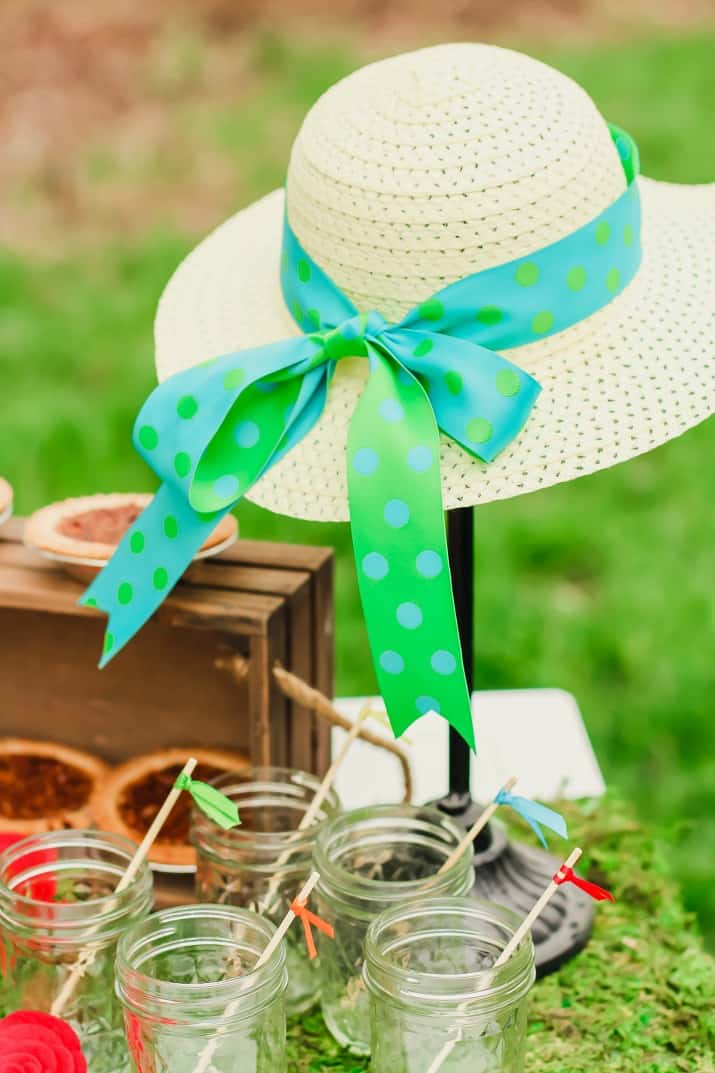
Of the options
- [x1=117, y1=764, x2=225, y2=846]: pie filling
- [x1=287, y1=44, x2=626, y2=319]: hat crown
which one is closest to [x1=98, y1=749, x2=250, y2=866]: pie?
[x1=117, y1=764, x2=225, y2=846]: pie filling

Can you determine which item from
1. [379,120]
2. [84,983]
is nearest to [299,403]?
[379,120]

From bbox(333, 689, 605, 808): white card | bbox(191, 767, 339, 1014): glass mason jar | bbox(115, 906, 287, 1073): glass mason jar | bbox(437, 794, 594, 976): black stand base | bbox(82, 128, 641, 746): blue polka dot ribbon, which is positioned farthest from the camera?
bbox(333, 689, 605, 808): white card

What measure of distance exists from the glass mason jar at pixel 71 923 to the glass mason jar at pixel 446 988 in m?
0.21

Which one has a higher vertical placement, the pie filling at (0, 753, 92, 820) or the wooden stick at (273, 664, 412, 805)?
the wooden stick at (273, 664, 412, 805)

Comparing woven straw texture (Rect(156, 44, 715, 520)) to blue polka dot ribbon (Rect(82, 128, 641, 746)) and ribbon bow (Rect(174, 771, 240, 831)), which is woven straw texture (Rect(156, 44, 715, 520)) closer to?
blue polka dot ribbon (Rect(82, 128, 641, 746))

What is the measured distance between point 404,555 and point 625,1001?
47 cm

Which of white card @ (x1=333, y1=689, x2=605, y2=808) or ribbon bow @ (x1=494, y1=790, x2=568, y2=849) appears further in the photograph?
white card @ (x1=333, y1=689, x2=605, y2=808)

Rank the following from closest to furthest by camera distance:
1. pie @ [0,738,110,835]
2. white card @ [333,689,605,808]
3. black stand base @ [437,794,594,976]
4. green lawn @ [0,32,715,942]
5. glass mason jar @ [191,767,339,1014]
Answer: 1. glass mason jar @ [191,767,339,1014]
2. black stand base @ [437,794,594,976]
3. pie @ [0,738,110,835]
4. white card @ [333,689,605,808]
5. green lawn @ [0,32,715,942]

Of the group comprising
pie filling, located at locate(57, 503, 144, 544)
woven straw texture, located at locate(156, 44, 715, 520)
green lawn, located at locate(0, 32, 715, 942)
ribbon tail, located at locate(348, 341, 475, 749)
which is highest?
woven straw texture, located at locate(156, 44, 715, 520)

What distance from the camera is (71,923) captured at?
119 cm

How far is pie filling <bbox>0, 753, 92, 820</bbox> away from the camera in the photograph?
1.52 m

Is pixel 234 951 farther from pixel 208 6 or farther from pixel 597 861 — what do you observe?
pixel 208 6

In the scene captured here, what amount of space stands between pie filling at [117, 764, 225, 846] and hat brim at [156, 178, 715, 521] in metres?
0.35

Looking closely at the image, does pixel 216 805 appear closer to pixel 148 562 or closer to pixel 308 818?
pixel 308 818
